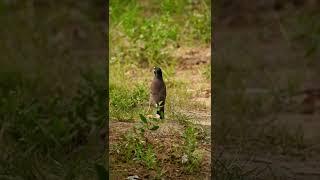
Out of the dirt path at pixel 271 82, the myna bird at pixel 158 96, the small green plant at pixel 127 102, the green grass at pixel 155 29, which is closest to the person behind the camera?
the dirt path at pixel 271 82

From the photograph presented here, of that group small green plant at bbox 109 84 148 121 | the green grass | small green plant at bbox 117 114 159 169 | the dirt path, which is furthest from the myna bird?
the green grass

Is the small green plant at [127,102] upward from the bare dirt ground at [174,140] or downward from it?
upward

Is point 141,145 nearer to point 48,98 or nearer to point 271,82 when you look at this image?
point 48,98

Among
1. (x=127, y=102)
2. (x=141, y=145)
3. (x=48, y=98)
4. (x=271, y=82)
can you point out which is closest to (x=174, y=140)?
(x=141, y=145)

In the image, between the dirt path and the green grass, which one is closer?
the dirt path

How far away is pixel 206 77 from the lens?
223 inches

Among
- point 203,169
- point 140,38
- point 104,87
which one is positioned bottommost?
point 203,169

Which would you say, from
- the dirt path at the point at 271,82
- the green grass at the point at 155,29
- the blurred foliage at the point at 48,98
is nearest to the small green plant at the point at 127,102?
the blurred foliage at the point at 48,98

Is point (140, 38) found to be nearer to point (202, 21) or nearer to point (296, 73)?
point (202, 21)

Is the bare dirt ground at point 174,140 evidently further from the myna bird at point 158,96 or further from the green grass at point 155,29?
the green grass at point 155,29

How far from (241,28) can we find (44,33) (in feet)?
6.23

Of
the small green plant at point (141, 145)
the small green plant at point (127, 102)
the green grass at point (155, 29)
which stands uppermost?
the green grass at point (155, 29)

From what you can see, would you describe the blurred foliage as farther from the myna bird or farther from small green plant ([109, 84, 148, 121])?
the myna bird

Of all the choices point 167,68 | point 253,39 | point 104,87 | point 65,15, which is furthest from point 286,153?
point 65,15
